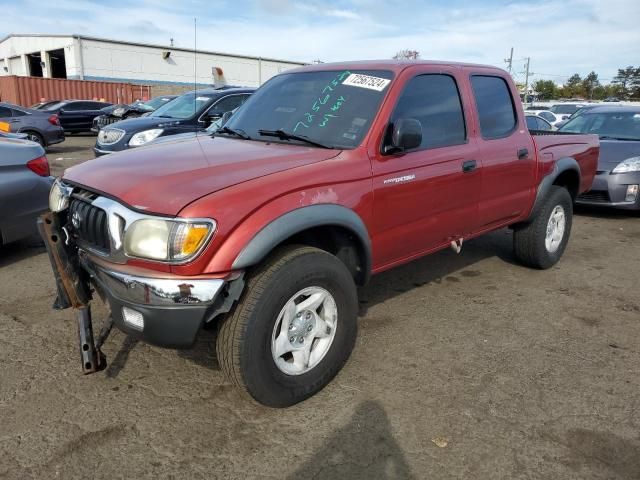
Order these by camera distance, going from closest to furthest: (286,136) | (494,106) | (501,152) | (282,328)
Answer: (282,328), (286,136), (501,152), (494,106)

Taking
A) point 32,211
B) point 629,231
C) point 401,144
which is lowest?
point 629,231

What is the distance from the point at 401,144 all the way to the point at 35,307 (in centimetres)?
302

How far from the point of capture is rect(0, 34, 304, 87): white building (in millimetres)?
32781

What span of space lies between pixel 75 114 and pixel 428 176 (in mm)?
20753

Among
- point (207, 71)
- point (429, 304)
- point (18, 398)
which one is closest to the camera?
point (18, 398)

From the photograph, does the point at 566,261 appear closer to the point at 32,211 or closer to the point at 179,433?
the point at 179,433

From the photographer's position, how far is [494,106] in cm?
441

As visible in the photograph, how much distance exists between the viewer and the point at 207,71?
3897 cm

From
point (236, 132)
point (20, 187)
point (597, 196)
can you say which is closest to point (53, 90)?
point (20, 187)

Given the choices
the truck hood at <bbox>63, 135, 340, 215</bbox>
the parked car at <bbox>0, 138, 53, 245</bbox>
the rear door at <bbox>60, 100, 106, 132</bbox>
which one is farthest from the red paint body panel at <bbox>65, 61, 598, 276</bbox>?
the rear door at <bbox>60, 100, 106, 132</bbox>

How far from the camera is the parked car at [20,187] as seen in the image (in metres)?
4.86

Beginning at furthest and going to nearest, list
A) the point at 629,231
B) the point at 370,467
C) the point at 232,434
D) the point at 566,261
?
1. the point at 629,231
2. the point at 566,261
3. the point at 232,434
4. the point at 370,467

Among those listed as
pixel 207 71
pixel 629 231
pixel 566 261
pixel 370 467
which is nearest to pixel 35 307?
pixel 370 467

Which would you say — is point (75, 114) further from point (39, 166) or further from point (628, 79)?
point (628, 79)
